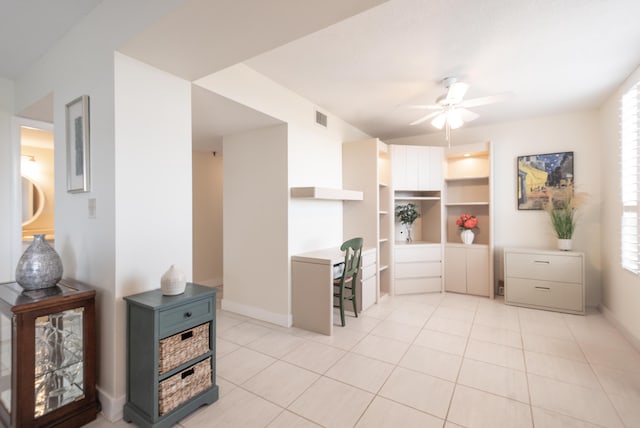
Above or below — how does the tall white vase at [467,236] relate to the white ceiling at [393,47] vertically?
below

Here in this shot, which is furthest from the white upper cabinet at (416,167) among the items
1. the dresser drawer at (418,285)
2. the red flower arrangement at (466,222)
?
the dresser drawer at (418,285)

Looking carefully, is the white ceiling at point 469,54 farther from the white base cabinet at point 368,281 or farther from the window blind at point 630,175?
the white base cabinet at point 368,281

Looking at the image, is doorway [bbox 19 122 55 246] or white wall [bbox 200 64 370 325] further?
doorway [bbox 19 122 55 246]

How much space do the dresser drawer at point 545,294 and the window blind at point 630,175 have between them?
0.73 metres

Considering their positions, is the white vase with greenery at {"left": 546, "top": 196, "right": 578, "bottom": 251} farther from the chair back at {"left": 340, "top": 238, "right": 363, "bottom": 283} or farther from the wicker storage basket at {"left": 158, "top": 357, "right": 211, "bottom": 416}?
the wicker storage basket at {"left": 158, "top": 357, "right": 211, "bottom": 416}

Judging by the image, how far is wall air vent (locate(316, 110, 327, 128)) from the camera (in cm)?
369

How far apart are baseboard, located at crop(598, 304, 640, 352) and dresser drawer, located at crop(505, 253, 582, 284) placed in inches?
17.2

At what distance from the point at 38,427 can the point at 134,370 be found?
0.51 m

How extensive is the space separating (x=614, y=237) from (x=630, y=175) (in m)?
0.79

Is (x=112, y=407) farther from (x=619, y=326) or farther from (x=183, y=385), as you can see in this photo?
(x=619, y=326)

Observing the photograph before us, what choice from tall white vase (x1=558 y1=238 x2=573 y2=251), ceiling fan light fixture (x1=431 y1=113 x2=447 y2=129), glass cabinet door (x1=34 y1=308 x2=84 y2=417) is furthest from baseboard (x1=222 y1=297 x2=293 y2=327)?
tall white vase (x1=558 y1=238 x2=573 y2=251)

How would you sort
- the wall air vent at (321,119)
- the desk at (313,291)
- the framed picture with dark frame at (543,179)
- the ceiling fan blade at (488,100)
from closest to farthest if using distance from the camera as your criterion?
the ceiling fan blade at (488,100), the desk at (313,291), the wall air vent at (321,119), the framed picture with dark frame at (543,179)

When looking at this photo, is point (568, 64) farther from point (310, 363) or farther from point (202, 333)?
point (202, 333)

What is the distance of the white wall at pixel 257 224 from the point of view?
10.7ft
